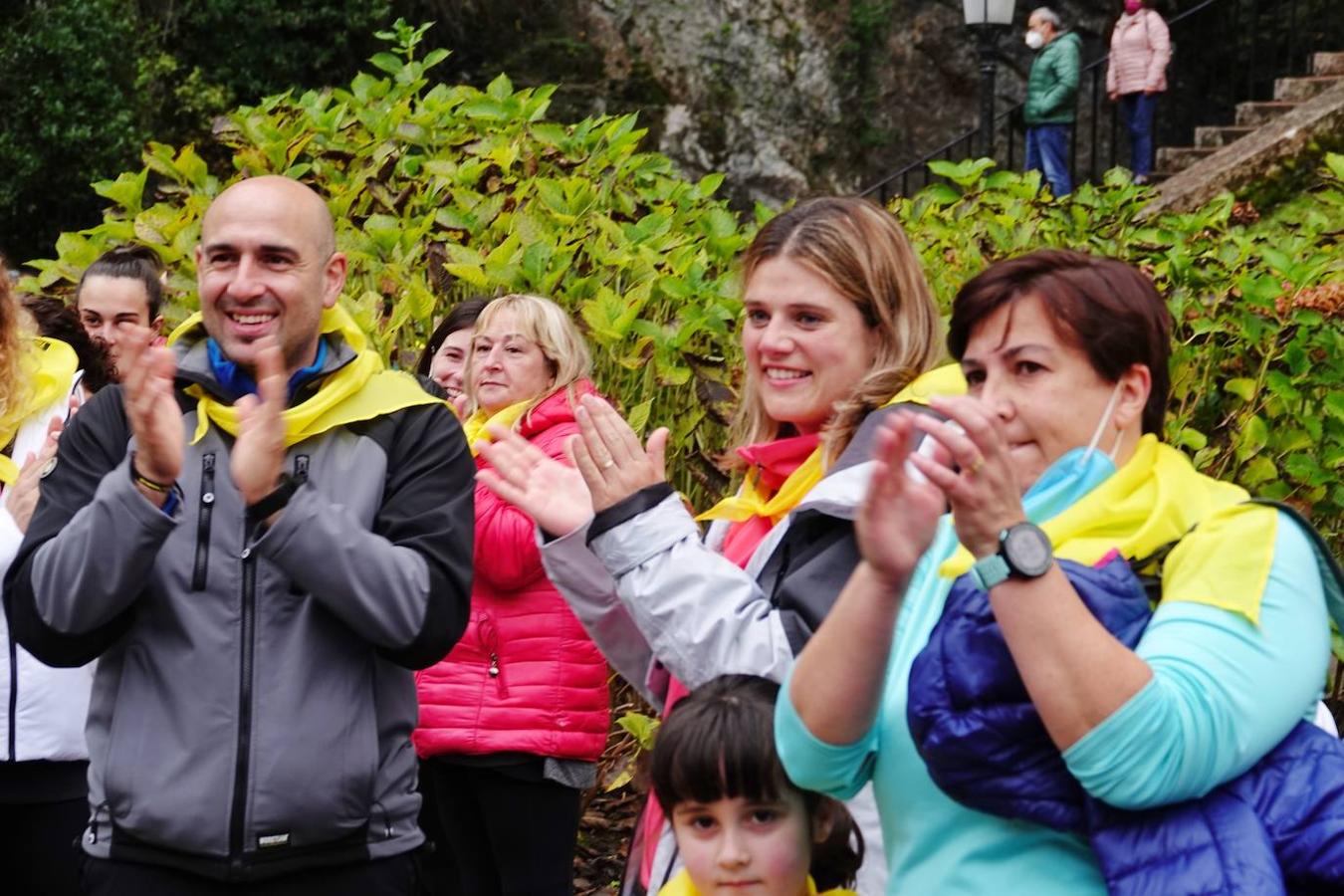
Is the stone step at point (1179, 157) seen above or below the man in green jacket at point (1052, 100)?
below

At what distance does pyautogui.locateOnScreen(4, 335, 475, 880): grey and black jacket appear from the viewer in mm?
2775

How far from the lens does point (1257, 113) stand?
14.9 m

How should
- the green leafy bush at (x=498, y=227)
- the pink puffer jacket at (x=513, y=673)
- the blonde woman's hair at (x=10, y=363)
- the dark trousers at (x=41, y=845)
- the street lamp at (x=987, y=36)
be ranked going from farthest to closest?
the street lamp at (x=987, y=36) → the green leafy bush at (x=498, y=227) → the pink puffer jacket at (x=513, y=673) → the blonde woman's hair at (x=10, y=363) → the dark trousers at (x=41, y=845)

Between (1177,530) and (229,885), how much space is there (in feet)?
5.47

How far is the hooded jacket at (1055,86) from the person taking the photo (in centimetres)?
1588

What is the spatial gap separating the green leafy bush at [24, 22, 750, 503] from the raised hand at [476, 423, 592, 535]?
6.49ft

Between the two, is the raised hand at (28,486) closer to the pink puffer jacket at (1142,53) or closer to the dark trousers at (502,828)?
the dark trousers at (502,828)

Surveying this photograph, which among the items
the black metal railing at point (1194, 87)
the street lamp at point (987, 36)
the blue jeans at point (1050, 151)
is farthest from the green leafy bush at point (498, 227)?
the black metal railing at point (1194, 87)

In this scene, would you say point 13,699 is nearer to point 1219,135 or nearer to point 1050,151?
point 1219,135

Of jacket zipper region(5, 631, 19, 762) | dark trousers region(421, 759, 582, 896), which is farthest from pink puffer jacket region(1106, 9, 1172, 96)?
jacket zipper region(5, 631, 19, 762)

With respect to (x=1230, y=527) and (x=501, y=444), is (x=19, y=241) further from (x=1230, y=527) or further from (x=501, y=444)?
(x=1230, y=527)

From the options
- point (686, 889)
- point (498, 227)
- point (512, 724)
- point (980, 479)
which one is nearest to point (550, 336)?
point (512, 724)

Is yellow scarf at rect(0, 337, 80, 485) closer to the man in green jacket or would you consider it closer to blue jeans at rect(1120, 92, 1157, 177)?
the man in green jacket

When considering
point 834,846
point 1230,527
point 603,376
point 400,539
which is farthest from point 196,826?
→ point 603,376
